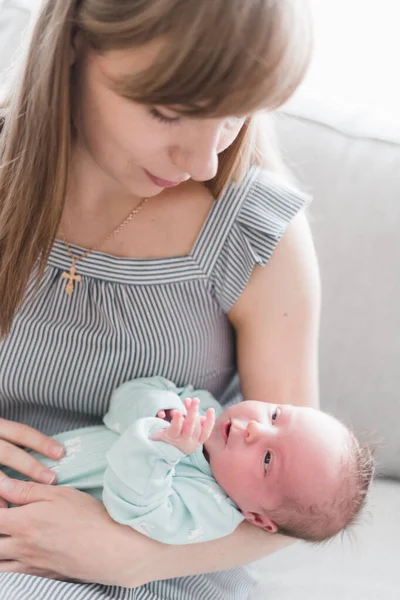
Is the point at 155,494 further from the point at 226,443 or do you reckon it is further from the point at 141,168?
the point at 141,168

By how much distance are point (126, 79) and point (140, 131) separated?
8cm

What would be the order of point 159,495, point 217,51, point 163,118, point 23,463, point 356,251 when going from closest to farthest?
point 217,51
point 163,118
point 159,495
point 23,463
point 356,251

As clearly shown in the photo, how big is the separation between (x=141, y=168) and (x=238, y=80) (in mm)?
236

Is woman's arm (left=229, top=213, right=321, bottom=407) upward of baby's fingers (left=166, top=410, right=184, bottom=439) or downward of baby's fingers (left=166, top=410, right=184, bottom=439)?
upward

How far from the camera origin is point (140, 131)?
988 mm

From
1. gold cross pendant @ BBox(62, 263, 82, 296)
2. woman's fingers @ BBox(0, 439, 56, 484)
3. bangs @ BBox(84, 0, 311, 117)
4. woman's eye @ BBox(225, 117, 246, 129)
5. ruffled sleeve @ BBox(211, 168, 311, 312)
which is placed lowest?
woman's fingers @ BBox(0, 439, 56, 484)

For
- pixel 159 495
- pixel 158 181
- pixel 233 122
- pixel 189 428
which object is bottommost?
pixel 159 495

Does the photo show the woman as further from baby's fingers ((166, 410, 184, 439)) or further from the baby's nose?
baby's fingers ((166, 410, 184, 439))

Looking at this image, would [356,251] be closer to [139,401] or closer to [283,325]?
[283,325]

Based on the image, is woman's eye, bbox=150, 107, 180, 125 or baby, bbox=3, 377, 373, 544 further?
baby, bbox=3, 377, 373, 544

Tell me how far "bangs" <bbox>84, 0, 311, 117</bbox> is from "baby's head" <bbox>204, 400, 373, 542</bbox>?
Result: 0.48m

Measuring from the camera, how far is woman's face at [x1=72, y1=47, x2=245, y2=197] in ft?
3.13

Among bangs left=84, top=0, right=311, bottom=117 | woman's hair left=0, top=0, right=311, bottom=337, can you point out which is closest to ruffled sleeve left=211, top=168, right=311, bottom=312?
woman's hair left=0, top=0, right=311, bottom=337

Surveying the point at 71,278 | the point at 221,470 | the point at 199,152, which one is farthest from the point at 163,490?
the point at 199,152
